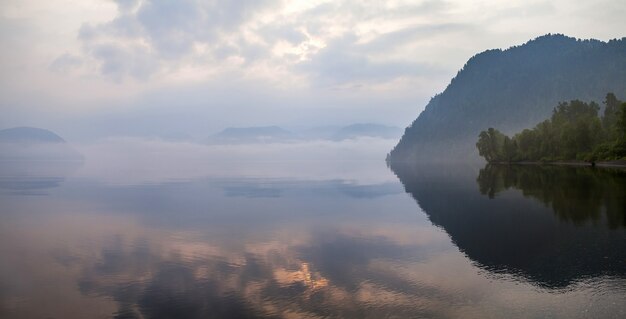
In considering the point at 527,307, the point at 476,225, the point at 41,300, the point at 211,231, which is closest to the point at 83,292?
the point at 41,300

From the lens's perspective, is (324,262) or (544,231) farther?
(544,231)

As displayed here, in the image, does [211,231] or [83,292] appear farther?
[211,231]

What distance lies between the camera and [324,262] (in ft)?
123

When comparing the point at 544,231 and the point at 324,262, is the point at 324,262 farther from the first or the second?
the point at 544,231

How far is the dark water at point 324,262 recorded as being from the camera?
84.7ft

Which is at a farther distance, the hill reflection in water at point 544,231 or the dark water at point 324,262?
the hill reflection in water at point 544,231

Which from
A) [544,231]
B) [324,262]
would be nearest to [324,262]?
[324,262]

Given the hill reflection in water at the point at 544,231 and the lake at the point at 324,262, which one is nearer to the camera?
the lake at the point at 324,262

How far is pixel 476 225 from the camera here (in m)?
52.9

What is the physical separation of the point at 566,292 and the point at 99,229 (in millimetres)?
54318

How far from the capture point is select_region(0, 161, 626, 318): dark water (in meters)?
25.8

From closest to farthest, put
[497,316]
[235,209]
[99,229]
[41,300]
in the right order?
1. [497,316]
2. [41,300]
3. [99,229]
4. [235,209]

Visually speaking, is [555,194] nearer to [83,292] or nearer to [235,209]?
[235,209]

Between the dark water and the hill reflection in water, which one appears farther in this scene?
the hill reflection in water
